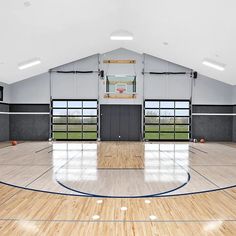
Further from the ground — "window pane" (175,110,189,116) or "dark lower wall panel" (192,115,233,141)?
"window pane" (175,110,189,116)

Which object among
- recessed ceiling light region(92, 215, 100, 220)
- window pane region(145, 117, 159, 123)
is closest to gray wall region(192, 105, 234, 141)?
window pane region(145, 117, 159, 123)

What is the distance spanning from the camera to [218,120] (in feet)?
44.9

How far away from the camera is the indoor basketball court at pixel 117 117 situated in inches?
135

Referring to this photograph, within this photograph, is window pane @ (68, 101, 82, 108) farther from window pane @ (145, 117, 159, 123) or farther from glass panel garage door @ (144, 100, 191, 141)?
window pane @ (145, 117, 159, 123)

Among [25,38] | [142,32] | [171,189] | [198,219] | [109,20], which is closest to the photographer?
[198,219]

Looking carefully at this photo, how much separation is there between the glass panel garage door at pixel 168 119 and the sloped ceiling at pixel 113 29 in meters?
2.34

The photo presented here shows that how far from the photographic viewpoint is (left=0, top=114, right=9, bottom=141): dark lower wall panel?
12838 mm

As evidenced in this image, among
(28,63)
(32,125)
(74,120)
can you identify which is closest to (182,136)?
(74,120)

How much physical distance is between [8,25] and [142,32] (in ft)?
17.9

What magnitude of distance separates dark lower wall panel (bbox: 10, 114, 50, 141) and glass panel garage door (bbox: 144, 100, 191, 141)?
5.45m

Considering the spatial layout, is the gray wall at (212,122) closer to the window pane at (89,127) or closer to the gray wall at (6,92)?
the window pane at (89,127)

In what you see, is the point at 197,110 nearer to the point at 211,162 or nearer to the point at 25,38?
the point at 211,162

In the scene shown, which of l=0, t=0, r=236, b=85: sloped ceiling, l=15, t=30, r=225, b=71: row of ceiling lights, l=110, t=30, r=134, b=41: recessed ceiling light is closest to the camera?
l=0, t=0, r=236, b=85: sloped ceiling

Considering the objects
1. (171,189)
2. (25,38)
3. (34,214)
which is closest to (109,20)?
(25,38)
